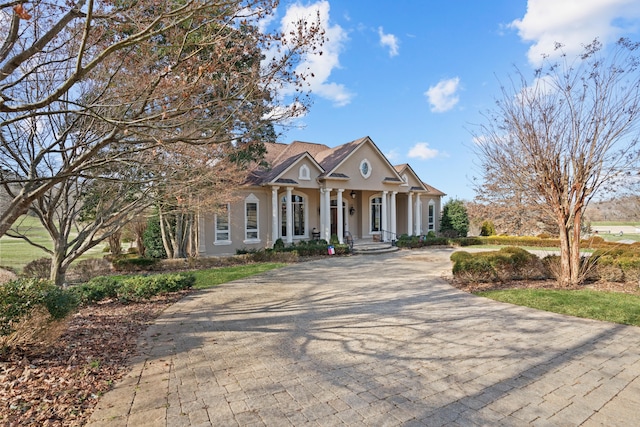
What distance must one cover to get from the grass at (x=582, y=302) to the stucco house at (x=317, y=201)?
11.3m

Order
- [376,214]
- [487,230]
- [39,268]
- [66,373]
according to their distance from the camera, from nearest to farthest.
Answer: [66,373] < [39,268] < [376,214] < [487,230]

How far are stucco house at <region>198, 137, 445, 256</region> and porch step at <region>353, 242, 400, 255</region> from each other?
1070 mm

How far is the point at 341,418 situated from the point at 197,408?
4.67ft

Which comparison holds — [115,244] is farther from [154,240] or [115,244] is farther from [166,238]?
[166,238]

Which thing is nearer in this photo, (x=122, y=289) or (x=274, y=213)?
(x=122, y=289)

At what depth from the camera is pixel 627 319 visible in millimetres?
6305

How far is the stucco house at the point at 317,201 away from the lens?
1881 cm

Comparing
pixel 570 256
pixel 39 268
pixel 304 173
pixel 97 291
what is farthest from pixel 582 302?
pixel 39 268

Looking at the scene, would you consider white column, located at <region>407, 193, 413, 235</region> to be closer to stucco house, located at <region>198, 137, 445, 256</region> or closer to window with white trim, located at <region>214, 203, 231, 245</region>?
stucco house, located at <region>198, 137, 445, 256</region>

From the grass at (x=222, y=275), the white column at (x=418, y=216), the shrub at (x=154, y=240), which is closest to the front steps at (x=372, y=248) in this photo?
the white column at (x=418, y=216)

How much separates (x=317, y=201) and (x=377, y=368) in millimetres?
17790

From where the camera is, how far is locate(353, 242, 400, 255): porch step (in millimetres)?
19452

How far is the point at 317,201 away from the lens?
2181 centimetres

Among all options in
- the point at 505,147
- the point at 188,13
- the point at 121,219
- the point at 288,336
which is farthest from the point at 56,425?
the point at 505,147
